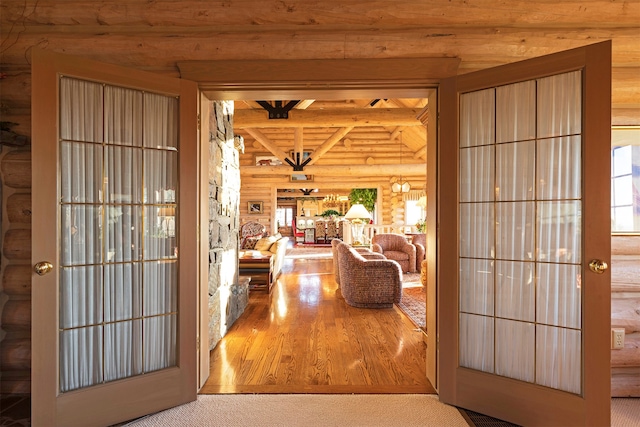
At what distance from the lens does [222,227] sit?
3385 millimetres

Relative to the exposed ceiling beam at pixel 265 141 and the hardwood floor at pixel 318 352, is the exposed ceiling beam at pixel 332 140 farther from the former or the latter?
the hardwood floor at pixel 318 352

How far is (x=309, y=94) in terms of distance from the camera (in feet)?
7.77

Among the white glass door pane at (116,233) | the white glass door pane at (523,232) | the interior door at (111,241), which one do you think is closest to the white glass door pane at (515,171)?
the white glass door pane at (523,232)

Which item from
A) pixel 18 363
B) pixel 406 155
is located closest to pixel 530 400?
pixel 18 363

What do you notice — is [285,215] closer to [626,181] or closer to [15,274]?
[15,274]

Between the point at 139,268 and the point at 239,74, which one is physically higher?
the point at 239,74

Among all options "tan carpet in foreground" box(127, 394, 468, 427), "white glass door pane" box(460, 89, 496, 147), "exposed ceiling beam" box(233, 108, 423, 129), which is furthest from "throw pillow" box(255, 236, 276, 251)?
"white glass door pane" box(460, 89, 496, 147)

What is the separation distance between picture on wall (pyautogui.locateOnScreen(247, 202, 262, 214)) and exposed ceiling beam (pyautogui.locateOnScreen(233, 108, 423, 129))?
600 centimetres

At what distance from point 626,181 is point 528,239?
3.09 feet

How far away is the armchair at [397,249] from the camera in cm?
701

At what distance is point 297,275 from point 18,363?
501 centimetres

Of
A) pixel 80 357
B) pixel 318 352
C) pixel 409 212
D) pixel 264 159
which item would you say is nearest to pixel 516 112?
pixel 318 352

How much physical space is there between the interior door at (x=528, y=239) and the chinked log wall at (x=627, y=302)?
2.23 feet

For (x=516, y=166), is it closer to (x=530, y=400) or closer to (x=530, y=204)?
(x=530, y=204)
